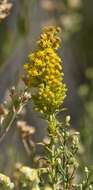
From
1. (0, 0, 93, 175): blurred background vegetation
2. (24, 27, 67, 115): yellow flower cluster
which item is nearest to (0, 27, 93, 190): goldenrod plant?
(24, 27, 67, 115): yellow flower cluster

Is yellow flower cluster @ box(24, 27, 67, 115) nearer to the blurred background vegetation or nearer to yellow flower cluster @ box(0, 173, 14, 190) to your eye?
yellow flower cluster @ box(0, 173, 14, 190)

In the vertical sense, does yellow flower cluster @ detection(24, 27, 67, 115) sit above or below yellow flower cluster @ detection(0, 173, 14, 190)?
above

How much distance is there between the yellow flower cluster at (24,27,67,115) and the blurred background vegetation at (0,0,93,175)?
0.55 meters

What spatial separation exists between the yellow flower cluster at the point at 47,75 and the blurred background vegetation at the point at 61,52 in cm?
55

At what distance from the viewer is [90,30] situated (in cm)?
612

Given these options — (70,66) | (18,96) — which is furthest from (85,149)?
(70,66)

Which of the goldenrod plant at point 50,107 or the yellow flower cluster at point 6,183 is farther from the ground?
the goldenrod plant at point 50,107

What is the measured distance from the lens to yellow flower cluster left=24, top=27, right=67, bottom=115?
7.01 ft

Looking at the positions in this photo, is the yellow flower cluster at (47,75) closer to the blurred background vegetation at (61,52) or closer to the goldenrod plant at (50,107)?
the goldenrod plant at (50,107)

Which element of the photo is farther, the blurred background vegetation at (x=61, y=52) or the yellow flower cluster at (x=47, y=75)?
the blurred background vegetation at (x=61, y=52)

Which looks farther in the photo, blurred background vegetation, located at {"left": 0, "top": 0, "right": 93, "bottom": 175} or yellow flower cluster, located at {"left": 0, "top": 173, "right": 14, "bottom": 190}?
blurred background vegetation, located at {"left": 0, "top": 0, "right": 93, "bottom": 175}

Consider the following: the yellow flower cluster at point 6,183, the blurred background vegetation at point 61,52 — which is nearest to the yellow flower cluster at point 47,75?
the yellow flower cluster at point 6,183

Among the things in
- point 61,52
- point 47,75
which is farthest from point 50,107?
point 61,52

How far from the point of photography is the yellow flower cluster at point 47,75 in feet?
7.01
